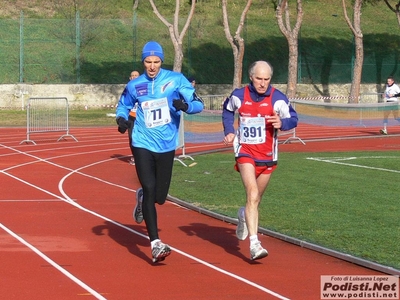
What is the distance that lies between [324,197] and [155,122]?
5.60 m

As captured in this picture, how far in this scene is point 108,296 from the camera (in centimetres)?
721

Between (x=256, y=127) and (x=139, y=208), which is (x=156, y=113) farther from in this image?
(x=139, y=208)

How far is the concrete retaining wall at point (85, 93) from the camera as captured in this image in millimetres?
41531

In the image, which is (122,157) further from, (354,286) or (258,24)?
(258,24)

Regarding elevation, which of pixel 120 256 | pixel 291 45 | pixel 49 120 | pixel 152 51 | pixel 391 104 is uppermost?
pixel 291 45

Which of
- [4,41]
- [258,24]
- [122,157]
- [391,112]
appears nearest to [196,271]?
[122,157]

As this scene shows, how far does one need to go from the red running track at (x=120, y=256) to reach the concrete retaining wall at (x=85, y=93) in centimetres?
2631

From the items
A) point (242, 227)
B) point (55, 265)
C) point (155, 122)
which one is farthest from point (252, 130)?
point (55, 265)


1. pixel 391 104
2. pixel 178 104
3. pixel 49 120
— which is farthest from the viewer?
pixel 391 104

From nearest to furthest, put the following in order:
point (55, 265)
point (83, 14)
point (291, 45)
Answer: point (55, 265), point (291, 45), point (83, 14)

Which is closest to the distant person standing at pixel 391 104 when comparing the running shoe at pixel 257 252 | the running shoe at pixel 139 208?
the running shoe at pixel 139 208

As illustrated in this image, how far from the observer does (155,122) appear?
8727 millimetres

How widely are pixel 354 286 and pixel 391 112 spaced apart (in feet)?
70.6

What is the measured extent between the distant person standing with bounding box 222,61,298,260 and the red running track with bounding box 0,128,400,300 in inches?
26.7
